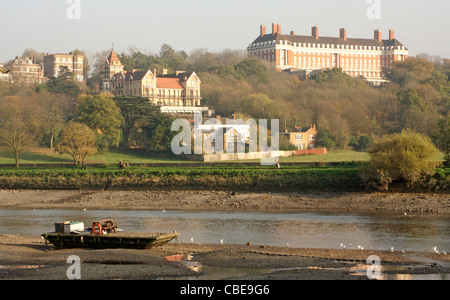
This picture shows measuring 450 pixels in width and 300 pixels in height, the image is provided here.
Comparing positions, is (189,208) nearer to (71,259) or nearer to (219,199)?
(219,199)

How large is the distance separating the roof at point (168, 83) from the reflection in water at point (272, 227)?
71.5 metres

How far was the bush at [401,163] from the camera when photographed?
4719 centimetres

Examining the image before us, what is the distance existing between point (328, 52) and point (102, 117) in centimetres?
9930

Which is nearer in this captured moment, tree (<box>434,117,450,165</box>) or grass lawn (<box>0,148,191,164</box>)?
tree (<box>434,117,450,165</box>)

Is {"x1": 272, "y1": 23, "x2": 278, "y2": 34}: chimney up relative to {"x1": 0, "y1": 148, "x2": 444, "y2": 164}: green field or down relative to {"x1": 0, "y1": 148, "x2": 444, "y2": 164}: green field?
up

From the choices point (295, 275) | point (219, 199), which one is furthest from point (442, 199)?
point (295, 275)

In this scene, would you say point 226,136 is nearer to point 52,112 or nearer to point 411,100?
point 52,112

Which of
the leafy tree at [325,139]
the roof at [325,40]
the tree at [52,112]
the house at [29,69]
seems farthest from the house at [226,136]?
the roof at [325,40]

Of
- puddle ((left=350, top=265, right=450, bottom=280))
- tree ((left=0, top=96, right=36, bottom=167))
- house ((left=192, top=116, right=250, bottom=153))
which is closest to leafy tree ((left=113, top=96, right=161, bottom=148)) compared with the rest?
house ((left=192, top=116, right=250, bottom=153))

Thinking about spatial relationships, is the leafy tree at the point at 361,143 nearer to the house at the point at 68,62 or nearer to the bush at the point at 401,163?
the bush at the point at 401,163

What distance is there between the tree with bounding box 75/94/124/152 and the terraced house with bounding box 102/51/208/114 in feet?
97.0

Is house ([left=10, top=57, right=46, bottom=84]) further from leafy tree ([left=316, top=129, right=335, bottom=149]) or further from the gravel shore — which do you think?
the gravel shore

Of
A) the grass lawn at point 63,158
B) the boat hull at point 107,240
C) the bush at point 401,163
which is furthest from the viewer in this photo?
the grass lawn at point 63,158

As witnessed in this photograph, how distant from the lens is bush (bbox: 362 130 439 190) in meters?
47.2
